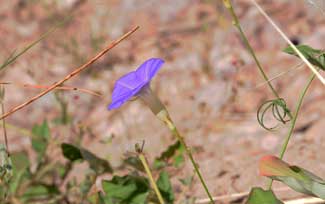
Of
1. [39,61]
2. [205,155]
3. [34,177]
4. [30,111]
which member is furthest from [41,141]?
[39,61]

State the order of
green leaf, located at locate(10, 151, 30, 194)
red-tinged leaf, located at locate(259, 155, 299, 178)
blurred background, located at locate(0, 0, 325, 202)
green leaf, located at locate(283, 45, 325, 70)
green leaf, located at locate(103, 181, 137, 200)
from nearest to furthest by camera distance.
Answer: red-tinged leaf, located at locate(259, 155, 299, 178), green leaf, located at locate(283, 45, 325, 70), green leaf, located at locate(103, 181, 137, 200), green leaf, located at locate(10, 151, 30, 194), blurred background, located at locate(0, 0, 325, 202)

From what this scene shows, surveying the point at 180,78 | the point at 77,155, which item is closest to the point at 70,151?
the point at 77,155

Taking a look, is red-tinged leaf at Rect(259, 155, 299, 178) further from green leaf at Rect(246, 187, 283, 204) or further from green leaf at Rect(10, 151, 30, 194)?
green leaf at Rect(10, 151, 30, 194)

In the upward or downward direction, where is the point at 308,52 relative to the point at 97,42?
downward

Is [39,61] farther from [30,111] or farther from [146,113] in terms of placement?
[146,113]

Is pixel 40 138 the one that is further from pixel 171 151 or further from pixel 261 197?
pixel 261 197

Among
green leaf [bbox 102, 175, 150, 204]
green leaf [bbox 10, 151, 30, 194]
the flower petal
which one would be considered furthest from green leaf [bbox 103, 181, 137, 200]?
green leaf [bbox 10, 151, 30, 194]

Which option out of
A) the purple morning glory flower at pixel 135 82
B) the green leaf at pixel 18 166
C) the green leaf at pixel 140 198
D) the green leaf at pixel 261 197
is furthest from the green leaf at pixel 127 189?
the green leaf at pixel 18 166
